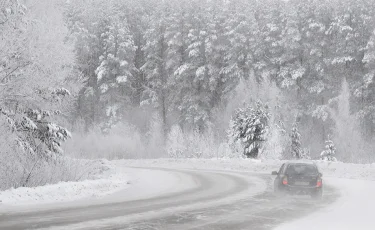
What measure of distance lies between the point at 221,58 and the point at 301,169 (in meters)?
45.1

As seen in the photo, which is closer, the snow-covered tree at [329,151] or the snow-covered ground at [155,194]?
the snow-covered ground at [155,194]

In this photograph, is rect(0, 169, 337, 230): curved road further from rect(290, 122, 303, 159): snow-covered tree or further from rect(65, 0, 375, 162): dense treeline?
rect(65, 0, 375, 162): dense treeline

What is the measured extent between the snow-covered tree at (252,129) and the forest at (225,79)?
0.36ft

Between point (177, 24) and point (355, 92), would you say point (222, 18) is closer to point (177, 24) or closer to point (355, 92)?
point (177, 24)

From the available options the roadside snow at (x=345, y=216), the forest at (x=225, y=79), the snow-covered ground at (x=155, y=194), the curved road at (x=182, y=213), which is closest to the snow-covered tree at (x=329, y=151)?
the forest at (x=225, y=79)

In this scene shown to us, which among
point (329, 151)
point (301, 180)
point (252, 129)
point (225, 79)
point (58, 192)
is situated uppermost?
point (225, 79)

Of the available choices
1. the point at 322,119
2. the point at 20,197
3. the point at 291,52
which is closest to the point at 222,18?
the point at 291,52

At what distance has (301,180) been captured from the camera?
19062mm

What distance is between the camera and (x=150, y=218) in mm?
13617

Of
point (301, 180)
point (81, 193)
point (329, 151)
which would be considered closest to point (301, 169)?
point (301, 180)

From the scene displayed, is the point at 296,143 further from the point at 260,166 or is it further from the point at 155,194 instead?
the point at 155,194

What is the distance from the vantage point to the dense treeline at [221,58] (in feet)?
185

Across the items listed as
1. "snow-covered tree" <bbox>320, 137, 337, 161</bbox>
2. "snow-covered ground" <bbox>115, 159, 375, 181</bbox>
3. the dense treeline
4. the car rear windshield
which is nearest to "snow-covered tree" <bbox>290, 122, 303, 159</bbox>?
the dense treeline

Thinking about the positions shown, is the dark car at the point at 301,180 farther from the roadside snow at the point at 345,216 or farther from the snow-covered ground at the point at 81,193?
the snow-covered ground at the point at 81,193
